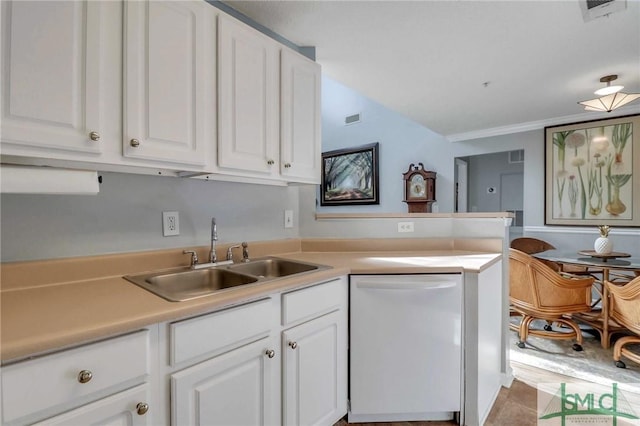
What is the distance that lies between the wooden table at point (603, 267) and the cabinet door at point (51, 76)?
140 inches

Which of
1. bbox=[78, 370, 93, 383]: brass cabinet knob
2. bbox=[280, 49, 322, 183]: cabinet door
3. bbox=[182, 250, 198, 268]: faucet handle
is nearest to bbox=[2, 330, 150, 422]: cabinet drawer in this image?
bbox=[78, 370, 93, 383]: brass cabinet knob

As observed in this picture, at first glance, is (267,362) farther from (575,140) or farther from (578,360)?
(575,140)

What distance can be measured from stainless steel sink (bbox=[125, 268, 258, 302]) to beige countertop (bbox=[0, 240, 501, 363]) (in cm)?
10

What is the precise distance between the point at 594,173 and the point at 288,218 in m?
4.32

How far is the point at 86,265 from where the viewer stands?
1.26m

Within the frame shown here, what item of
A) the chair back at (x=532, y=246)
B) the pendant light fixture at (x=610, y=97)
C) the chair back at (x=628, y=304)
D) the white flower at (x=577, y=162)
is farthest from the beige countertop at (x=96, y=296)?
the white flower at (x=577, y=162)

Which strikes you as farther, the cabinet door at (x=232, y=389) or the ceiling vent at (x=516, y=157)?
the ceiling vent at (x=516, y=157)

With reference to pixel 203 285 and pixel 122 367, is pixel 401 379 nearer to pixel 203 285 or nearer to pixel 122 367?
pixel 203 285

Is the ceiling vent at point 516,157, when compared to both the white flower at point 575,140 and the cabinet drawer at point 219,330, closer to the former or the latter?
the white flower at point 575,140

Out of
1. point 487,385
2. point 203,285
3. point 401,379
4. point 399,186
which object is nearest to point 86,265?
point 203,285

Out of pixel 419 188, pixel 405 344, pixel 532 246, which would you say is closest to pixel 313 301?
pixel 405 344

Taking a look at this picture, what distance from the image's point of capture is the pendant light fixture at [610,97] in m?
2.78

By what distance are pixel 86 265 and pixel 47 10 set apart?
35.7 inches

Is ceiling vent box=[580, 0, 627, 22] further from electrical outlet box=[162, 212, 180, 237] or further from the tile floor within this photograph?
electrical outlet box=[162, 212, 180, 237]
